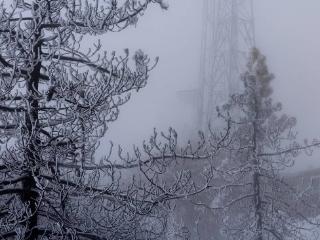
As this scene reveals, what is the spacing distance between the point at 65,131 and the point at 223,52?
20.4 metres

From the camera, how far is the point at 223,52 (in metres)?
25.6

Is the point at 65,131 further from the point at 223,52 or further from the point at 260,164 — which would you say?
the point at 223,52

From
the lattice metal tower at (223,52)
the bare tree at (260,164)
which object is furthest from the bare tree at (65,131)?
the lattice metal tower at (223,52)

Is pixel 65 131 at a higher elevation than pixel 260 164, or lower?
higher

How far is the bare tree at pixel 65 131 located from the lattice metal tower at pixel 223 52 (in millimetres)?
18758

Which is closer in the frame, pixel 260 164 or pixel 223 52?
pixel 260 164

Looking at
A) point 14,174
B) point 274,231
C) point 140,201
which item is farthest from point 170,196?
point 274,231

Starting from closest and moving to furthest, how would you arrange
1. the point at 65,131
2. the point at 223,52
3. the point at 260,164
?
1. the point at 65,131
2. the point at 260,164
3. the point at 223,52

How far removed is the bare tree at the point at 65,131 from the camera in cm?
567

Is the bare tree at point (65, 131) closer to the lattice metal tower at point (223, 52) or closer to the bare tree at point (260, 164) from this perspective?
the bare tree at point (260, 164)

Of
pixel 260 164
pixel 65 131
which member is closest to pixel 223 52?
pixel 260 164

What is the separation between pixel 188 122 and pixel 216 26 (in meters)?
7.78

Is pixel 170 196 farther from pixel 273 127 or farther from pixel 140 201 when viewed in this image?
pixel 273 127

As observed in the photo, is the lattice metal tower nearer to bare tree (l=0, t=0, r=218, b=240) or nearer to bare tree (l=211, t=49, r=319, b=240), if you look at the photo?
bare tree (l=211, t=49, r=319, b=240)
